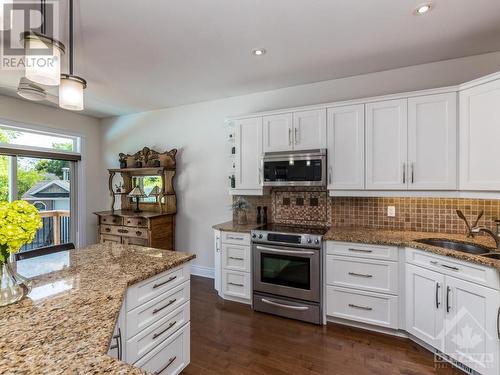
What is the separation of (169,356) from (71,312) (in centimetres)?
89

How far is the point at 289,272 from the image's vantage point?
9.25 feet

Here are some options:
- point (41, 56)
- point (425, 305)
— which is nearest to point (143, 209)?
point (41, 56)

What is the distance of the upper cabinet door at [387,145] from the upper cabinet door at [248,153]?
128cm

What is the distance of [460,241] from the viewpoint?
237cm

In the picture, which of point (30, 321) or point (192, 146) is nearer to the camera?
point (30, 321)

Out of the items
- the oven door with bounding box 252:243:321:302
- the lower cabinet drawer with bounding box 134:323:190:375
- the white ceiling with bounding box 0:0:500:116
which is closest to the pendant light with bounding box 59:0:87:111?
the white ceiling with bounding box 0:0:500:116

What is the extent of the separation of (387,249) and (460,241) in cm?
64

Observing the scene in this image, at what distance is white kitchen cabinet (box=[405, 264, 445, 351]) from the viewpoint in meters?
2.12

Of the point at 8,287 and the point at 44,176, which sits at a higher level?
the point at 44,176

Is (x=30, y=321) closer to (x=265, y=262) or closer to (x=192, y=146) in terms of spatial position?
(x=265, y=262)

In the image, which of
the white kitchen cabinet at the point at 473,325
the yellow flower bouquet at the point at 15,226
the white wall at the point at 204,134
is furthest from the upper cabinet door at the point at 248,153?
the yellow flower bouquet at the point at 15,226

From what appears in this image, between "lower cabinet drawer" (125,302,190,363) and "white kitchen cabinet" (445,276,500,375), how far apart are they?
81.4 inches

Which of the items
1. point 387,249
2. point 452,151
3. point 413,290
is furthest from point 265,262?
point 452,151

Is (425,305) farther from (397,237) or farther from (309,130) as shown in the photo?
(309,130)
